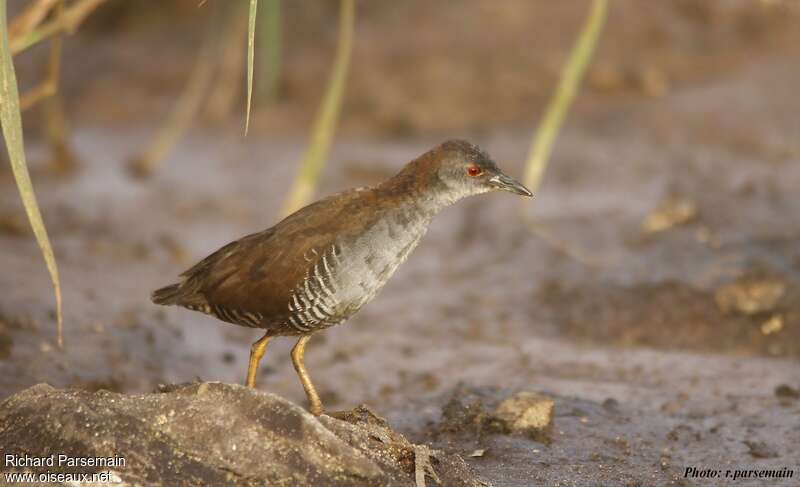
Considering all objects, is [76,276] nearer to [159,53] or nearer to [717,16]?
[159,53]

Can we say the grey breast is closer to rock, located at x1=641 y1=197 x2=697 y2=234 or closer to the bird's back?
the bird's back

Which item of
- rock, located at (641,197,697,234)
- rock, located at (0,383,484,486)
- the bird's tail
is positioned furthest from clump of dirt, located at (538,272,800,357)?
rock, located at (0,383,484,486)

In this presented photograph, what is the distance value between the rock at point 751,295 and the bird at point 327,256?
197 centimetres

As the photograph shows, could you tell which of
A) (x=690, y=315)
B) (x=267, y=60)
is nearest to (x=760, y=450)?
(x=690, y=315)

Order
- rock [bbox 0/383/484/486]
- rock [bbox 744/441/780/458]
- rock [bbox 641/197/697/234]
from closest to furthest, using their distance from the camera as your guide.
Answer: rock [bbox 0/383/484/486]
rock [bbox 744/441/780/458]
rock [bbox 641/197/697/234]

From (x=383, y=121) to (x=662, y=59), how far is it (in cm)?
259

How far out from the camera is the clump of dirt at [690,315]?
6.33 m

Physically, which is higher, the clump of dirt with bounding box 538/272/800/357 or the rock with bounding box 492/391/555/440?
the clump of dirt with bounding box 538/272/800/357

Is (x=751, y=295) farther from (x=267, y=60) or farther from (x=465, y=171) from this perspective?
(x=267, y=60)

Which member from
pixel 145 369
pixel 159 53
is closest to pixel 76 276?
pixel 145 369

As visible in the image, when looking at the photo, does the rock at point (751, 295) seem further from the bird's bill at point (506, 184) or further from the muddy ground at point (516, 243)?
the bird's bill at point (506, 184)

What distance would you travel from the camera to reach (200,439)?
371 cm

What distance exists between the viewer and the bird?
4.62 metres

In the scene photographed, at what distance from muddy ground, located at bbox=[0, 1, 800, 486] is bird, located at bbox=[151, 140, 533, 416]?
75cm
